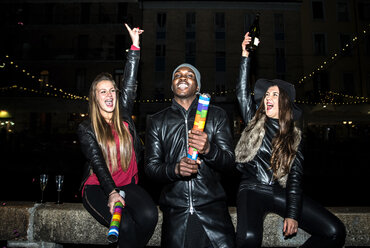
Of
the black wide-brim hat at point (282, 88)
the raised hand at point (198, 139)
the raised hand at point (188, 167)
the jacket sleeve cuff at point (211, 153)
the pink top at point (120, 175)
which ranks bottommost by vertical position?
the pink top at point (120, 175)

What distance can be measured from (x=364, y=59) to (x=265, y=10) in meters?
9.29

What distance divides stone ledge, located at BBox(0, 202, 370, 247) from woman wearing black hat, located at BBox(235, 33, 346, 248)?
0.34 m

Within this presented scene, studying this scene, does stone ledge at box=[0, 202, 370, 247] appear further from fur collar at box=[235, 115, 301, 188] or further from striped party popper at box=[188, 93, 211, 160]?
striped party popper at box=[188, 93, 211, 160]

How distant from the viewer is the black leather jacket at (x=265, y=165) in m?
2.22

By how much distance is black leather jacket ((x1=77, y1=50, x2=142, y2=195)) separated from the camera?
2119 mm

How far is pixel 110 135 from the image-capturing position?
7.95 feet

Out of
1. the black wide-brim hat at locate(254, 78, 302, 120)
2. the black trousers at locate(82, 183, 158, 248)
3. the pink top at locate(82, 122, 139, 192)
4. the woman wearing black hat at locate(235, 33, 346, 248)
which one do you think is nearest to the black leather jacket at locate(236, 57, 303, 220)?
the woman wearing black hat at locate(235, 33, 346, 248)

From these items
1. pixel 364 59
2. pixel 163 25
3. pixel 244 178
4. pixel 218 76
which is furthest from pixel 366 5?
pixel 244 178

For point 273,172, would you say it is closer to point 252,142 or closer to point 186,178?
point 252,142

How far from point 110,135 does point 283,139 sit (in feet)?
5.65

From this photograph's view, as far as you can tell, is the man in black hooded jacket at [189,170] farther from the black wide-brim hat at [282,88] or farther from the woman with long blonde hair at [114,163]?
the black wide-brim hat at [282,88]

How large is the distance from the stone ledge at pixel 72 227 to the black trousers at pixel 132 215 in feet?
1.40

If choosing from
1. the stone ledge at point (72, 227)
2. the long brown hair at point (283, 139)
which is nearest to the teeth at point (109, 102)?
the stone ledge at point (72, 227)

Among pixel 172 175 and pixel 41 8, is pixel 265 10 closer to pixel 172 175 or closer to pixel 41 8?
pixel 41 8
